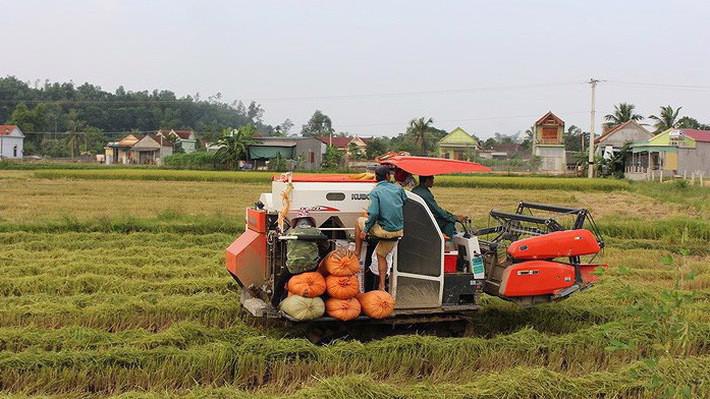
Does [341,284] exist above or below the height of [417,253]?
below

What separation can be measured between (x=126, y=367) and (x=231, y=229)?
28.7 ft

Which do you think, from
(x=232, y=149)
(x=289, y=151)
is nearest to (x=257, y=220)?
(x=232, y=149)

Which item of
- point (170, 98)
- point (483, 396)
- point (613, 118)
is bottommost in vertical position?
point (483, 396)

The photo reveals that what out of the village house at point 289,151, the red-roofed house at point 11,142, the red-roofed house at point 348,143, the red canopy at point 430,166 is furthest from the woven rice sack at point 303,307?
the red-roofed house at point 11,142

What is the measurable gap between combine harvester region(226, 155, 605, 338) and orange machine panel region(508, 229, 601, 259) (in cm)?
1

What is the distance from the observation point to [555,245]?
6.96 m

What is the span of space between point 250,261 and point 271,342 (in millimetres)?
1183

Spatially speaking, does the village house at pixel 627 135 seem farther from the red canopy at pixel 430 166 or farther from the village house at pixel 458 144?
the red canopy at pixel 430 166

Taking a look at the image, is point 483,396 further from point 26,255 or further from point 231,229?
point 231,229

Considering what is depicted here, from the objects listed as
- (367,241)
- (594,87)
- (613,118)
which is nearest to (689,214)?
(367,241)

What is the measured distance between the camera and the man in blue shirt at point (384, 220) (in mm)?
6250

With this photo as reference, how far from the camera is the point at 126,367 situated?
17.7ft

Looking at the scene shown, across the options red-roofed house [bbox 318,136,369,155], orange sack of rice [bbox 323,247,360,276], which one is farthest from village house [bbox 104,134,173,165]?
orange sack of rice [bbox 323,247,360,276]

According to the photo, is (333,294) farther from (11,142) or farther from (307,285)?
(11,142)
